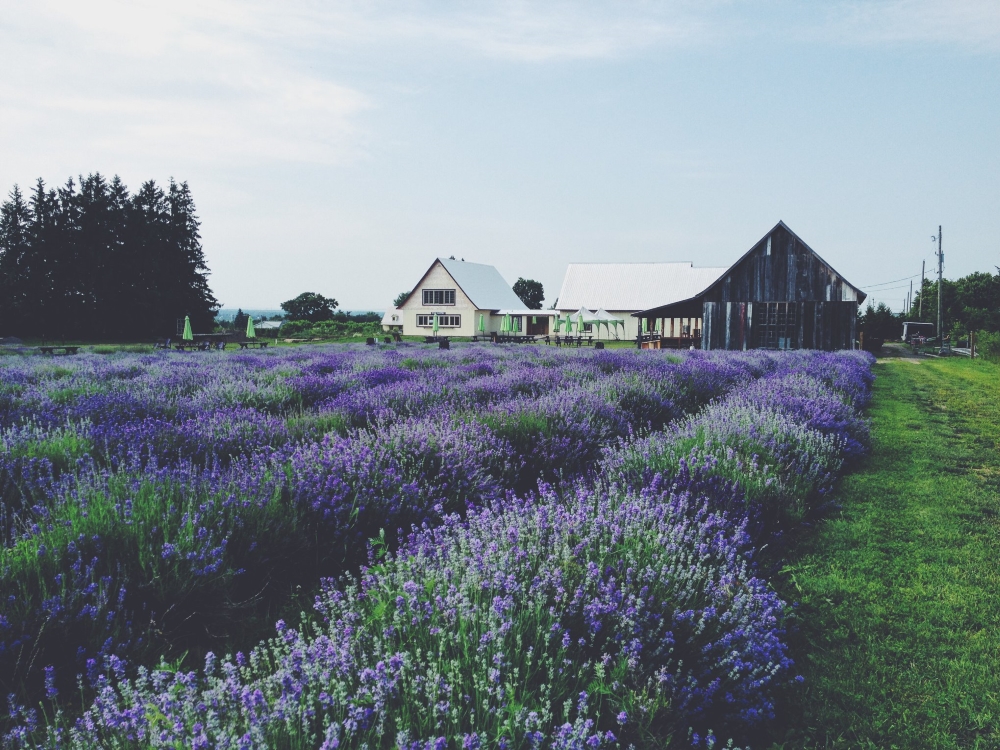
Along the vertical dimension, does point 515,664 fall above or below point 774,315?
below

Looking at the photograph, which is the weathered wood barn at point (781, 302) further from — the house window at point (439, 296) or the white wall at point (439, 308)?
the house window at point (439, 296)

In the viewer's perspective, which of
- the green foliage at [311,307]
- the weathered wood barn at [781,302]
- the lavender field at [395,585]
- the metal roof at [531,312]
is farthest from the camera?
the green foliage at [311,307]

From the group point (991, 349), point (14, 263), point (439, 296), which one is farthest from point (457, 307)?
point (991, 349)

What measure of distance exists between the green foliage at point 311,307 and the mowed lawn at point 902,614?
59382 millimetres

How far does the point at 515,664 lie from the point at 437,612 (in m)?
0.33

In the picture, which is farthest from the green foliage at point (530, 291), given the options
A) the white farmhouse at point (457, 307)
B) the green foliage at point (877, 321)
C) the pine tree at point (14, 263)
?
the pine tree at point (14, 263)

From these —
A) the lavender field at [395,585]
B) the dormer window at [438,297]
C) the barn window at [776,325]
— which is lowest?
the lavender field at [395,585]

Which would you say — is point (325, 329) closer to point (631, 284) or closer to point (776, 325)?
point (631, 284)

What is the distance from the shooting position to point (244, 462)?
4.09 metres

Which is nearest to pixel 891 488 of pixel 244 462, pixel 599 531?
pixel 599 531

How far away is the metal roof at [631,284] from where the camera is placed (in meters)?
47.4

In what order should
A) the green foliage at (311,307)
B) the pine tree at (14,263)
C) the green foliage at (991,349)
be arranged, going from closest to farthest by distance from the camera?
1. the green foliage at (991,349)
2. the pine tree at (14,263)
3. the green foliage at (311,307)

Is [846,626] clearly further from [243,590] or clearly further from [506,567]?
[243,590]

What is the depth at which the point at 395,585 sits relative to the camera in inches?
104
